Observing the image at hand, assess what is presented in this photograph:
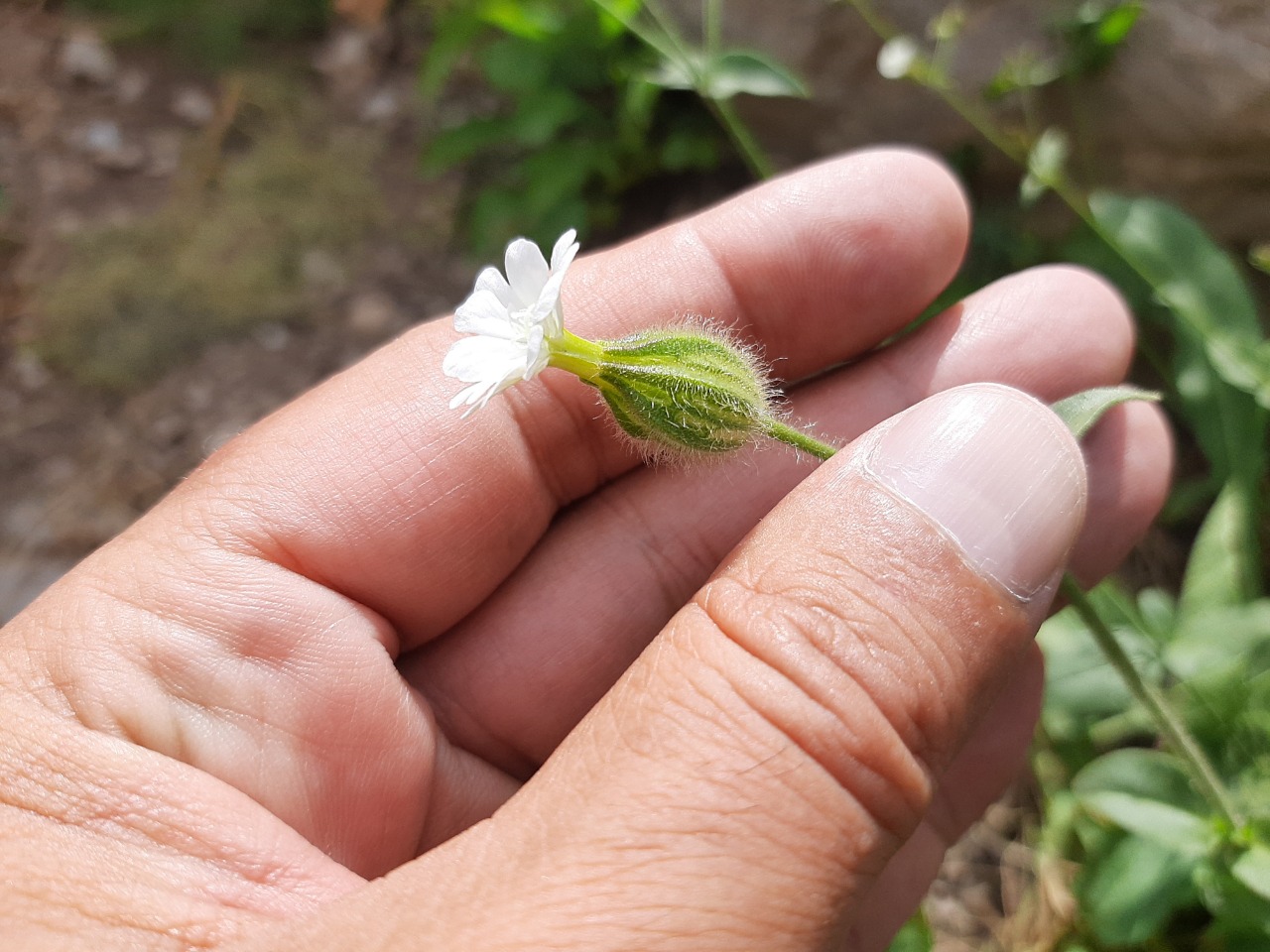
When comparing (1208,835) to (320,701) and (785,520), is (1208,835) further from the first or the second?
(320,701)

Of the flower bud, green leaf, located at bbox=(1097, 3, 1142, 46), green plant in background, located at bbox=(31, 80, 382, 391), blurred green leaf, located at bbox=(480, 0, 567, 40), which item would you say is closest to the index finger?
the flower bud

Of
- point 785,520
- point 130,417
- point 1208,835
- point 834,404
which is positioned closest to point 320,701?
point 785,520

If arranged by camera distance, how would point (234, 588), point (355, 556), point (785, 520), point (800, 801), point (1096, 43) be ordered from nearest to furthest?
point (800, 801), point (785, 520), point (234, 588), point (355, 556), point (1096, 43)

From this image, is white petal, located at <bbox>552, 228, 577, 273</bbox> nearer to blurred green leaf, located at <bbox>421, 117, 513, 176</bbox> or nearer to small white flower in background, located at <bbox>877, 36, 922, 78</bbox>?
small white flower in background, located at <bbox>877, 36, 922, 78</bbox>

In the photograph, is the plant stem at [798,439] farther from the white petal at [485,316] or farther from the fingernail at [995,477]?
the white petal at [485,316]

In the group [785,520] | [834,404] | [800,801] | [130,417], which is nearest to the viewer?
[800,801]

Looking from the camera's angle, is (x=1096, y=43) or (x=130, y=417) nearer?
(x=1096, y=43)

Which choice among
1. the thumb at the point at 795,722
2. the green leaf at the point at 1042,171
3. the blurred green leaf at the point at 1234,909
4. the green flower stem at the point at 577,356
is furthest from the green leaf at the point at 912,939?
the green leaf at the point at 1042,171
